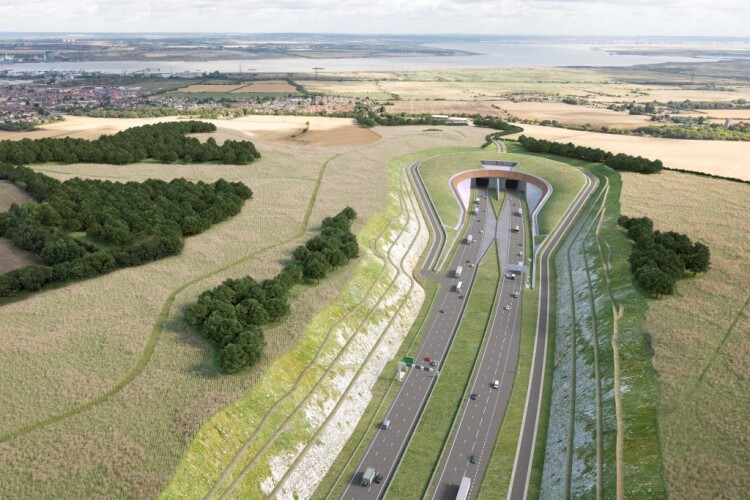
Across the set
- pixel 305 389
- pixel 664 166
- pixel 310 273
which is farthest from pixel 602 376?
pixel 664 166

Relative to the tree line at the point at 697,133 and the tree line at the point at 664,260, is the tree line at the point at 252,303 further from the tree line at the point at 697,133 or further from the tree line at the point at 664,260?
the tree line at the point at 697,133

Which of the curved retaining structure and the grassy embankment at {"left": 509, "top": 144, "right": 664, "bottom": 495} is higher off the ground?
the curved retaining structure

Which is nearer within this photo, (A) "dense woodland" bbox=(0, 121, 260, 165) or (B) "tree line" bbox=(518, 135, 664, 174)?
(A) "dense woodland" bbox=(0, 121, 260, 165)

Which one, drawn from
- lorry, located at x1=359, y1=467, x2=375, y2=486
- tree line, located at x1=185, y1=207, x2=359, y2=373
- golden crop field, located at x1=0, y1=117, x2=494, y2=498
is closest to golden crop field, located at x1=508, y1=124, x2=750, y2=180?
tree line, located at x1=185, y1=207, x2=359, y2=373

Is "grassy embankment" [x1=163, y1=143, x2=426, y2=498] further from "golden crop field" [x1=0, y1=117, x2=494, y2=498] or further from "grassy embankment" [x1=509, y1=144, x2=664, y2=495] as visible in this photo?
"grassy embankment" [x1=509, y1=144, x2=664, y2=495]

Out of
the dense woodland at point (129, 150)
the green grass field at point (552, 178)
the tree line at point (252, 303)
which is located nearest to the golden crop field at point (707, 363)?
the green grass field at point (552, 178)

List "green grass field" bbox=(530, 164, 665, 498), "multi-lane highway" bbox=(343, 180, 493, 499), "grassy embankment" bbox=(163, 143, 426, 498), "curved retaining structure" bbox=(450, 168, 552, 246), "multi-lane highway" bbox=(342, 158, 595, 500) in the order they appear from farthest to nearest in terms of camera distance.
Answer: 1. "curved retaining structure" bbox=(450, 168, 552, 246)
2. "multi-lane highway" bbox=(343, 180, 493, 499)
3. "multi-lane highway" bbox=(342, 158, 595, 500)
4. "green grass field" bbox=(530, 164, 665, 498)
5. "grassy embankment" bbox=(163, 143, 426, 498)

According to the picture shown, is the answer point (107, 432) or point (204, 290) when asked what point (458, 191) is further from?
point (107, 432)

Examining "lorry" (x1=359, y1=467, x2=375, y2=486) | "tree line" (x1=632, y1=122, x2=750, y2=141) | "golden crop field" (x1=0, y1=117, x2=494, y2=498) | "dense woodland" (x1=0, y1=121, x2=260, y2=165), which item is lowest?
"lorry" (x1=359, y1=467, x2=375, y2=486)

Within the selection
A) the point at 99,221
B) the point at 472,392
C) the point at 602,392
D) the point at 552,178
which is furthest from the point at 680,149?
the point at 99,221
